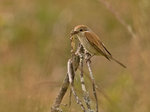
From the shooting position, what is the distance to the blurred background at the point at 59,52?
479 cm

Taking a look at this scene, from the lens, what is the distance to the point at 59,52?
6645mm

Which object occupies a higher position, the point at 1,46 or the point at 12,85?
the point at 1,46

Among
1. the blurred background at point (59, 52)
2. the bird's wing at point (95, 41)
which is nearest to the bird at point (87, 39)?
the bird's wing at point (95, 41)

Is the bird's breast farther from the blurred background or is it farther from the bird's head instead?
the blurred background

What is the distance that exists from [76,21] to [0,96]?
10.8 feet

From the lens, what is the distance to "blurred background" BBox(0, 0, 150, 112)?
4.79 metres

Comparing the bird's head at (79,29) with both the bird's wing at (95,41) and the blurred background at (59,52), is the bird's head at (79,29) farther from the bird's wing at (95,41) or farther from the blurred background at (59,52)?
the blurred background at (59,52)

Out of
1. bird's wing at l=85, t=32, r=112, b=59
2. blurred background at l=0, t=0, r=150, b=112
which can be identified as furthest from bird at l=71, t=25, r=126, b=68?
blurred background at l=0, t=0, r=150, b=112

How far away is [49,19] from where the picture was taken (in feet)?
25.5

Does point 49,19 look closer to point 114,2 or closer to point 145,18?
point 114,2

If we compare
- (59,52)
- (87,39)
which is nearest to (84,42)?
(87,39)

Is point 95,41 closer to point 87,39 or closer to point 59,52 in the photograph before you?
point 87,39

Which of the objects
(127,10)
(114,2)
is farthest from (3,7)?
(114,2)

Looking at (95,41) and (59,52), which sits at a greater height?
(59,52)
